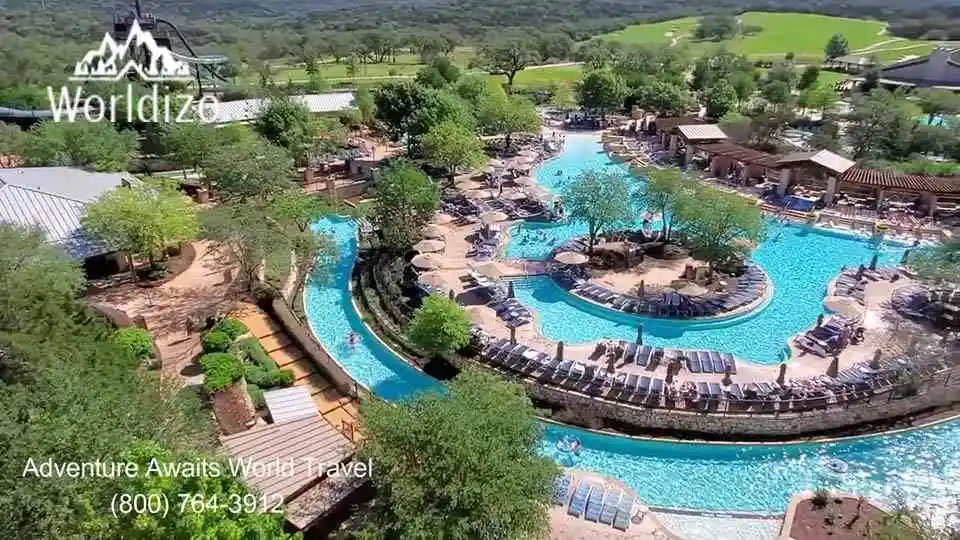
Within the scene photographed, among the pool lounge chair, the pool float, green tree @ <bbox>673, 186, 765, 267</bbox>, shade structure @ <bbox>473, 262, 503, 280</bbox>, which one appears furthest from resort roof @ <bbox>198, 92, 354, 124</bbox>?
the pool float

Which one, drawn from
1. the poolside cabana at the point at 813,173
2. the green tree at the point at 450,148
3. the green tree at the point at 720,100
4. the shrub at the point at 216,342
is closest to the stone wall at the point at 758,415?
the shrub at the point at 216,342

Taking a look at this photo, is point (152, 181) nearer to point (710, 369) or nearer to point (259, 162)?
point (259, 162)

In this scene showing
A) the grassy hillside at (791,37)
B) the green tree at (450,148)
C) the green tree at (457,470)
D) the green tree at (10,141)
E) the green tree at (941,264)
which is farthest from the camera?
the grassy hillside at (791,37)

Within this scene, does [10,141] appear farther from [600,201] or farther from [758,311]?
[758,311]

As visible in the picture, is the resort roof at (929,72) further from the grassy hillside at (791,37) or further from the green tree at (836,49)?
the grassy hillside at (791,37)

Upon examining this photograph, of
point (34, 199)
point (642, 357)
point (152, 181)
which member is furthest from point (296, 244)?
point (642, 357)

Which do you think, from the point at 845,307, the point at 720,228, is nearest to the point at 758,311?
the point at 845,307
